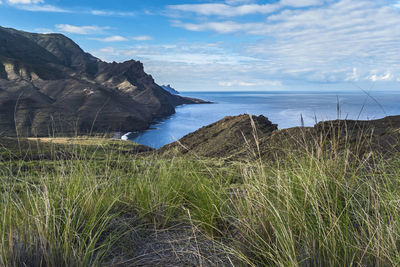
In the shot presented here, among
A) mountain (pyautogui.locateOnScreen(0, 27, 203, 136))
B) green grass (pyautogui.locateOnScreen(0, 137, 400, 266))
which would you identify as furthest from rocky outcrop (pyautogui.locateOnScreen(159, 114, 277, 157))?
green grass (pyautogui.locateOnScreen(0, 137, 400, 266))

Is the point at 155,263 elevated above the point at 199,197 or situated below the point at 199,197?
below

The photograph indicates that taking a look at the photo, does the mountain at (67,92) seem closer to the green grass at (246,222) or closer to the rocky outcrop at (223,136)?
the rocky outcrop at (223,136)

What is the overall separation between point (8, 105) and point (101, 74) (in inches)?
3656

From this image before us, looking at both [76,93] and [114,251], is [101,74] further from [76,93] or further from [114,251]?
[114,251]

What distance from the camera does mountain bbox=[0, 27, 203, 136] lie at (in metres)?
66.9

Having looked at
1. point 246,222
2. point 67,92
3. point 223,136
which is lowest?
point 223,136

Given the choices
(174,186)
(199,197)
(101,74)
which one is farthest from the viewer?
(101,74)

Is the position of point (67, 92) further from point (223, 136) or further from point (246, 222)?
point (246, 222)

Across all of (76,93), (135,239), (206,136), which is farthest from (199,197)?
(76,93)

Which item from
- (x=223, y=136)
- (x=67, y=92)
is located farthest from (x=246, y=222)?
(x=67, y=92)

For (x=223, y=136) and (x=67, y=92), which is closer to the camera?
(x=223, y=136)

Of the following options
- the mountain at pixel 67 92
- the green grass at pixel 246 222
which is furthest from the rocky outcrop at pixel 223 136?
the green grass at pixel 246 222

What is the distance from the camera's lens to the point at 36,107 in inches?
2808

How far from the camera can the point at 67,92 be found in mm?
95188
